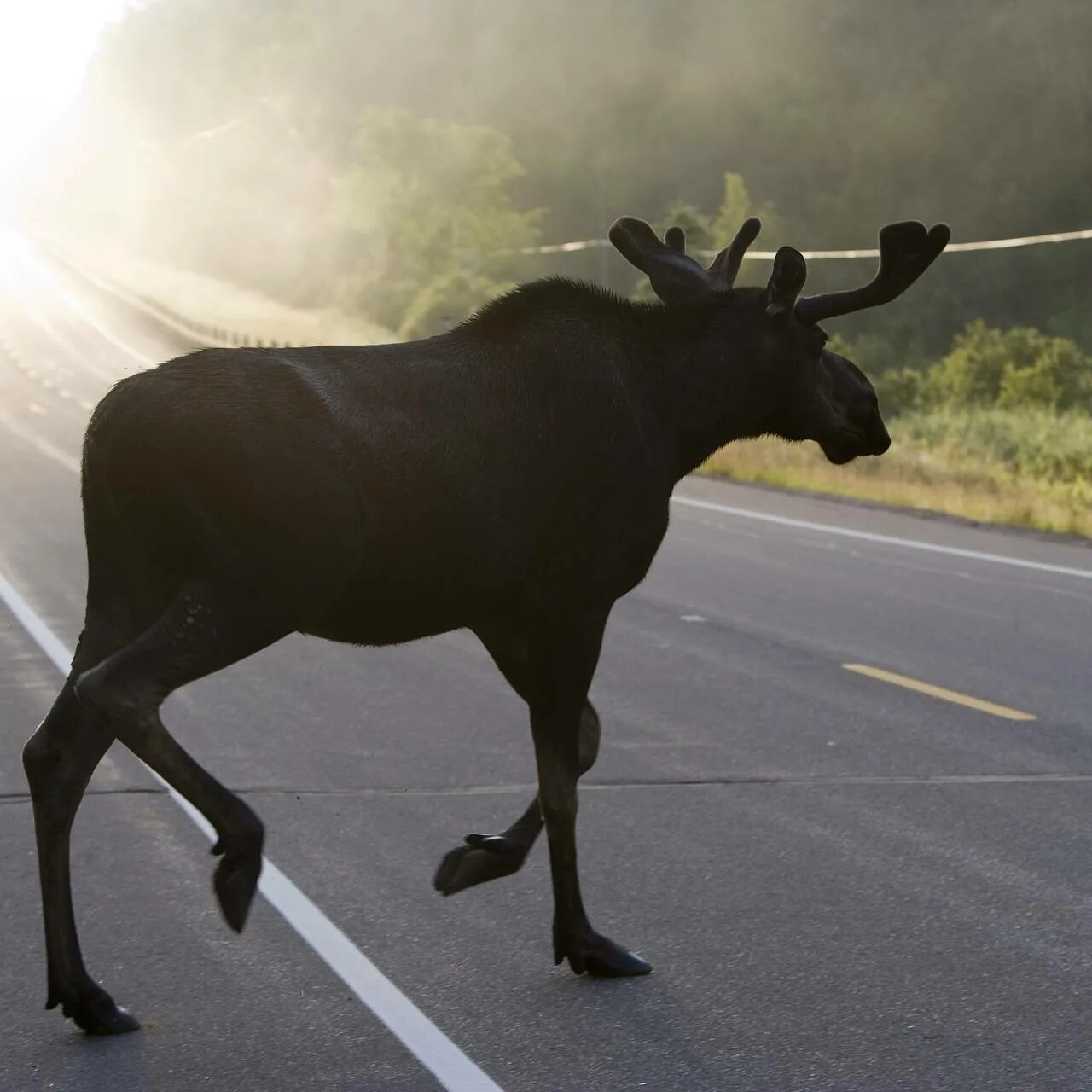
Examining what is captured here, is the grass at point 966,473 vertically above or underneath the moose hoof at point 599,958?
underneath

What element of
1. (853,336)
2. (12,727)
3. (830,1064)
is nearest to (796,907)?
(830,1064)

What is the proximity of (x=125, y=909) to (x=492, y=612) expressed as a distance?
1.75m

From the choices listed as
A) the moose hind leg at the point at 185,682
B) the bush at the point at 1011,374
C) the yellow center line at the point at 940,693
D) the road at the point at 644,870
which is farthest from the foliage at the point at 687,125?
the moose hind leg at the point at 185,682

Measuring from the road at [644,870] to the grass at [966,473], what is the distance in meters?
7.25

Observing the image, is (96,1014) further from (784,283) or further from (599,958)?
(784,283)

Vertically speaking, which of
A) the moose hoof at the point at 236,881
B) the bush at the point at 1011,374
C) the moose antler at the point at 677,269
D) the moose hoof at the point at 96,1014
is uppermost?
the moose antler at the point at 677,269

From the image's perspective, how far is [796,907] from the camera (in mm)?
6406

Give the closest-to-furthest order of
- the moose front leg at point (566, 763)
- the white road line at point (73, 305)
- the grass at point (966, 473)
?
the moose front leg at point (566, 763) < the grass at point (966, 473) < the white road line at point (73, 305)

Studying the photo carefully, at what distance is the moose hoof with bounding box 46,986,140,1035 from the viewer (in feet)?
16.8

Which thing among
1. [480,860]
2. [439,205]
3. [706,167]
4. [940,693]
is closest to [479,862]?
[480,860]

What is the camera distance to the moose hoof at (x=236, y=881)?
4.54 metres

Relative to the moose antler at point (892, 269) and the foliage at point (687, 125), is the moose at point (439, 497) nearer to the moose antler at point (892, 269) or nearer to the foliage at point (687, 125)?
the moose antler at point (892, 269)

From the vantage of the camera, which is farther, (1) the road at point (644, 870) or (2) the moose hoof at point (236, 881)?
(1) the road at point (644, 870)

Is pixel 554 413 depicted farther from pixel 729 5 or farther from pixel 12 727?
pixel 729 5
